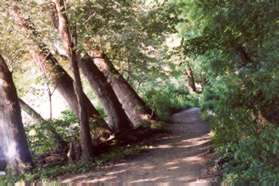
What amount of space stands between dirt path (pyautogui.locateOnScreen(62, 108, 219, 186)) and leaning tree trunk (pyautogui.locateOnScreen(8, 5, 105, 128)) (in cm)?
233

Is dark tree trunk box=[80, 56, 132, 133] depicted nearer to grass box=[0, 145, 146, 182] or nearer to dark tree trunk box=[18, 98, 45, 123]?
dark tree trunk box=[18, 98, 45, 123]

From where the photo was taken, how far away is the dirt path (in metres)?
9.44

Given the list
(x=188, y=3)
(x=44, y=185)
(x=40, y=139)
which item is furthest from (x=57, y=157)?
(x=188, y=3)

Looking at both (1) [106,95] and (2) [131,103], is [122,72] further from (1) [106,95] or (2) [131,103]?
(2) [131,103]

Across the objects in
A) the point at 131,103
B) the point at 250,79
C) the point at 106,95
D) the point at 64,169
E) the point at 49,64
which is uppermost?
the point at 49,64

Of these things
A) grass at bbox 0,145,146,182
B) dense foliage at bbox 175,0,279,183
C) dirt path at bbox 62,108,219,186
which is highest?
dense foliage at bbox 175,0,279,183

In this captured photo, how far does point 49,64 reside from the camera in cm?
1358

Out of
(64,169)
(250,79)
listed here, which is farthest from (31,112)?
(250,79)

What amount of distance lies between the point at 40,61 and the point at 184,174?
5883 mm

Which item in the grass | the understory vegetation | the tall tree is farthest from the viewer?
the tall tree

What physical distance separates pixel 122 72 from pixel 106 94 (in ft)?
2.93

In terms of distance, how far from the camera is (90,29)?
11781 millimetres

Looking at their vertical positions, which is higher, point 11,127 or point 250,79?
point 11,127

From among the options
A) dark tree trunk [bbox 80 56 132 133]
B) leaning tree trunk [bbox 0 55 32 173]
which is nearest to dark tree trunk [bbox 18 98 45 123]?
leaning tree trunk [bbox 0 55 32 173]
